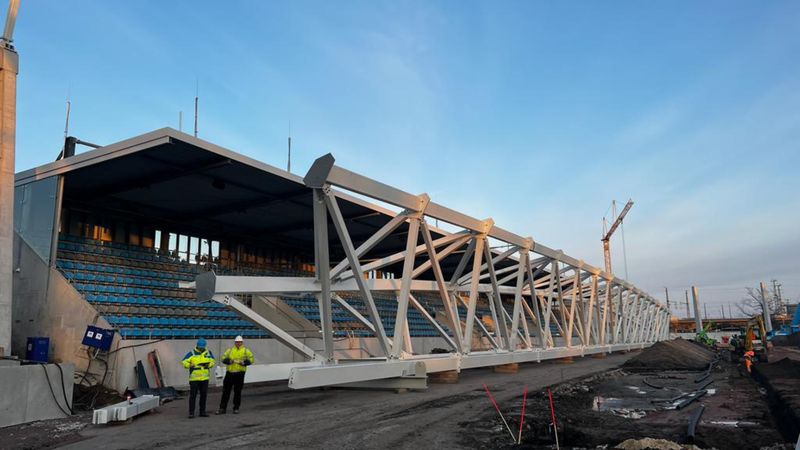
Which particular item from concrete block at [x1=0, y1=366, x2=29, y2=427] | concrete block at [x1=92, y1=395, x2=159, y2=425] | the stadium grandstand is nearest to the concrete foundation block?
the stadium grandstand

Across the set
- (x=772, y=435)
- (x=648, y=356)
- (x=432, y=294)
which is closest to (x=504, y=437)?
(x=772, y=435)

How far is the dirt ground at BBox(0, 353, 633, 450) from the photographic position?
7.70 m

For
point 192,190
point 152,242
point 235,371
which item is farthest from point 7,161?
point 152,242

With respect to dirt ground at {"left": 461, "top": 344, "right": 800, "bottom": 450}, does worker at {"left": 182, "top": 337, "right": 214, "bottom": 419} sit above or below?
above

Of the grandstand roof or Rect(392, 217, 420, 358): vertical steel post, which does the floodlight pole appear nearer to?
the grandstand roof

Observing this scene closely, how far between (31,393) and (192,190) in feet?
30.2

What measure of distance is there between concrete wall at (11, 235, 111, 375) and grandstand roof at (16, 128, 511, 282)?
109 inches

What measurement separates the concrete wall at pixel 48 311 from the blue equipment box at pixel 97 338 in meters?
0.46

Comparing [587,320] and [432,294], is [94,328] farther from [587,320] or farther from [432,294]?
[432,294]

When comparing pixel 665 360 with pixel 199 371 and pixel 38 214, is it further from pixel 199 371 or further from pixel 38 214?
pixel 38 214

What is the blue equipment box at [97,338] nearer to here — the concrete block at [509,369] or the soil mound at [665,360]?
the concrete block at [509,369]

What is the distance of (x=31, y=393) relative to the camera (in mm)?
10453

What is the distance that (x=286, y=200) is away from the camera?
20.0 meters

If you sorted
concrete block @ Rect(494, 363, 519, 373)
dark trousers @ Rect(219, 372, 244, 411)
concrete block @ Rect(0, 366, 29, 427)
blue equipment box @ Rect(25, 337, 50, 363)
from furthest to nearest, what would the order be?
concrete block @ Rect(494, 363, 519, 373) → blue equipment box @ Rect(25, 337, 50, 363) → dark trousers @ Rect(219, 372, 244, 411) → concrete block @ Rect(0, 366, 29, 427)
